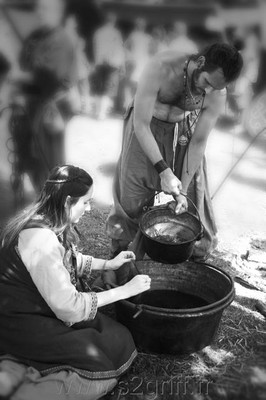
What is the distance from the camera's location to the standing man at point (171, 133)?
9.36 ft

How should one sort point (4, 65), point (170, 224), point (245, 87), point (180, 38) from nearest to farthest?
point (170, 224), point (4, 65), point (180, 38), point (245, 87)

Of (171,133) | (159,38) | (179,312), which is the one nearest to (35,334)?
(179,312)

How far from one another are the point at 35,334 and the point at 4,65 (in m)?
2.41

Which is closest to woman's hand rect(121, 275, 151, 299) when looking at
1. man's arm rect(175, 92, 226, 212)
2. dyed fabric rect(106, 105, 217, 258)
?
dyed fabric rect(106, 105, 217, 258)

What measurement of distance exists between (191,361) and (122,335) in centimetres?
56

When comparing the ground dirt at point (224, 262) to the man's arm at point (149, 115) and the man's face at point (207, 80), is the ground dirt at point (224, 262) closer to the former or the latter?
the man's arm at point (149, 115)

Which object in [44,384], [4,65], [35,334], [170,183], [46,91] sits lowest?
[44,384]

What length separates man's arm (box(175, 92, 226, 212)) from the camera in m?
3.22

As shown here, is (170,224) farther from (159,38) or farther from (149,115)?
(159,38)

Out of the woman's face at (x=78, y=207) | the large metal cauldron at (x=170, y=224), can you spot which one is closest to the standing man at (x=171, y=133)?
the large metal cauldron at (x=170, y=224)

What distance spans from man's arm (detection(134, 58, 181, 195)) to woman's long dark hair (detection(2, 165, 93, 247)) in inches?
33.4

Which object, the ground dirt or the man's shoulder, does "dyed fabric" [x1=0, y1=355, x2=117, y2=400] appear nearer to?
the ground dirt

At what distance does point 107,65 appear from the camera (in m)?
6.06

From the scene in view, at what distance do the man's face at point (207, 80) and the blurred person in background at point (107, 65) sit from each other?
1.27 metres
